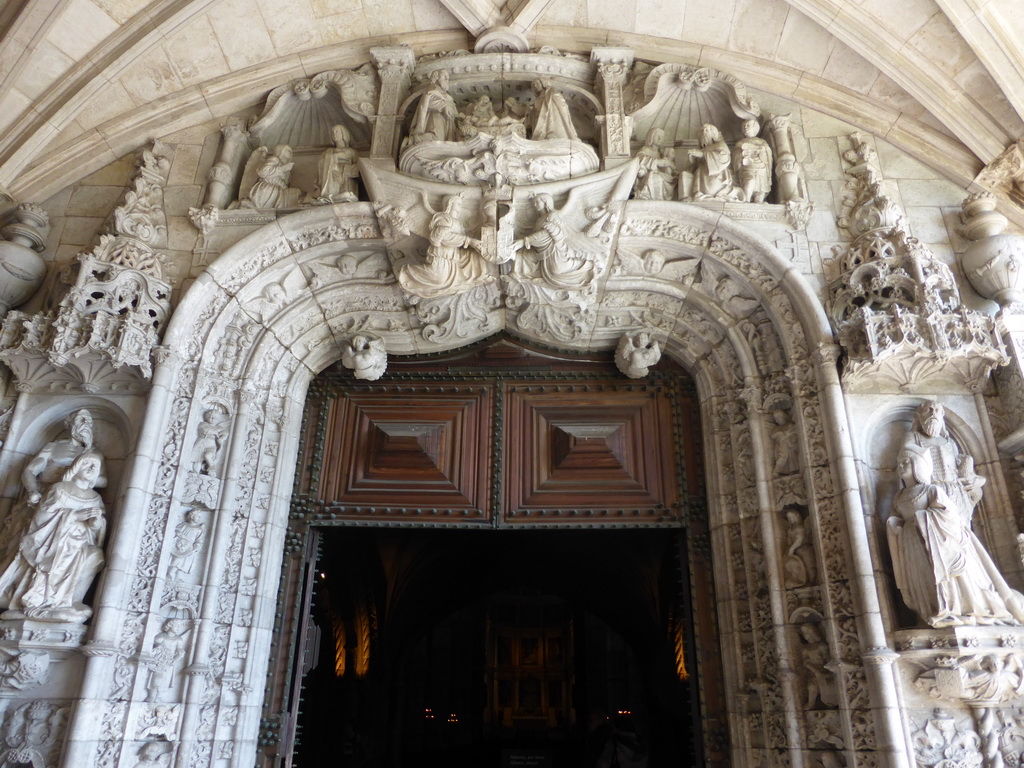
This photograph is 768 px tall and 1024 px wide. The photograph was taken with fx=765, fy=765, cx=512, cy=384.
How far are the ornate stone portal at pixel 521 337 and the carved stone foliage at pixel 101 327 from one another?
2cm

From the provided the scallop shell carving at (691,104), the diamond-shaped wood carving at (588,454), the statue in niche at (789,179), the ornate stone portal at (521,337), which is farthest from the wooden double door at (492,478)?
the scallop shell carving at (691,104)

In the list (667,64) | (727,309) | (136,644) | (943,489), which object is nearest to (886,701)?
(943,489)

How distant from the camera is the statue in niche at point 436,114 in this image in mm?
5461

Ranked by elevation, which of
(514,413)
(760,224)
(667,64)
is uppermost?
(667,64)

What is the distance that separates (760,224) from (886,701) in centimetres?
299

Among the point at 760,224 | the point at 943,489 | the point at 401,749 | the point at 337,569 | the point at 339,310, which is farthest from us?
the point at 401,749

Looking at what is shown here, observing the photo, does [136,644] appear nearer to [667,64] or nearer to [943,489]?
[943,489]

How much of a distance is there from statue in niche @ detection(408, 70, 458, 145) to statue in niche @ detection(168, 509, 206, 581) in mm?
2905

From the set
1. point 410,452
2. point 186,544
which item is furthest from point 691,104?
point 186,544

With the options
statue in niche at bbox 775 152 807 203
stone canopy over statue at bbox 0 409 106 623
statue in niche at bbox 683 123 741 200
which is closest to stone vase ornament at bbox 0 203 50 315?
stone canopy over statue at bbox 0 409 106 623

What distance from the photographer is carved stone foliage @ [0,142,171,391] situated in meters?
4.62

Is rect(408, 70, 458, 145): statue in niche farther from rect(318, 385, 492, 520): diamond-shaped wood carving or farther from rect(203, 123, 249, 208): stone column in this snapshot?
rect(318, 385, 492, 520): diamond-shaped wood carving

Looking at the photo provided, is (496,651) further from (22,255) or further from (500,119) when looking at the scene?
(22,255)

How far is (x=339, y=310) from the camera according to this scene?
5668 mm
